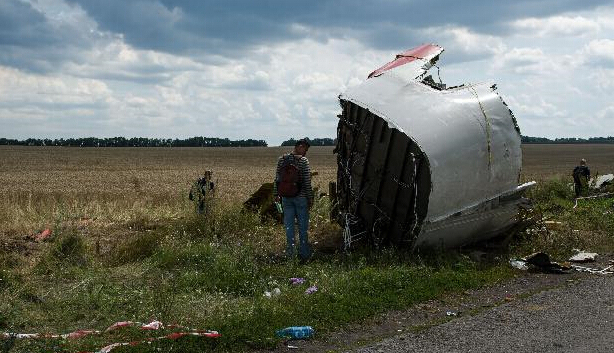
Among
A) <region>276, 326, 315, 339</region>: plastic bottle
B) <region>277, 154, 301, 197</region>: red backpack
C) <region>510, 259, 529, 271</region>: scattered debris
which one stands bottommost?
<region>276, 326, 315, 339</region>: plastic bottle

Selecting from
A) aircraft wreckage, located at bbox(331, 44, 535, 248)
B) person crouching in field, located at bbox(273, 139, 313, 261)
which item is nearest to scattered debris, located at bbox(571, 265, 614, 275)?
aircraft wreckage, located at bbox(331, 44, 535, 248)

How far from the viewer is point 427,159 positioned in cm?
849

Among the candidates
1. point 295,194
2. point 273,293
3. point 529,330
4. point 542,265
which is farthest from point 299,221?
point 529,330

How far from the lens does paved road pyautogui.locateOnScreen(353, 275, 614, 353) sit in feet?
17.3

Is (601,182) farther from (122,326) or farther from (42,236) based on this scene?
(122,326)

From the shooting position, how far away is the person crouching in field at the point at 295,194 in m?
8.91

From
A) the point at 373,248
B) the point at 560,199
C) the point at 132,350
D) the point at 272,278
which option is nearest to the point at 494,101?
the point at 373,248

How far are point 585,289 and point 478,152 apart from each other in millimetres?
2336

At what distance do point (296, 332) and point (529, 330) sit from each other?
2041 millimetres

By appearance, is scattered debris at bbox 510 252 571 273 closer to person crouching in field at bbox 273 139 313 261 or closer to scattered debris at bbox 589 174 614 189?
person crouching in field at bbox 273 139 313 261

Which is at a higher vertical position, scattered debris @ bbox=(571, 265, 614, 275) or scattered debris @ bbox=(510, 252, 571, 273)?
scattered debris @ bbox=(510, 252, 571, 273)

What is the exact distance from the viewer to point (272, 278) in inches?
306

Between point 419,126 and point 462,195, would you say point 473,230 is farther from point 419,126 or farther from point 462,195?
point 419,126

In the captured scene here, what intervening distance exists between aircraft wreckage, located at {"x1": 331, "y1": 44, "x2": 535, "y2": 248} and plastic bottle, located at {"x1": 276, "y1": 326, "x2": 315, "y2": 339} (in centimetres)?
343
